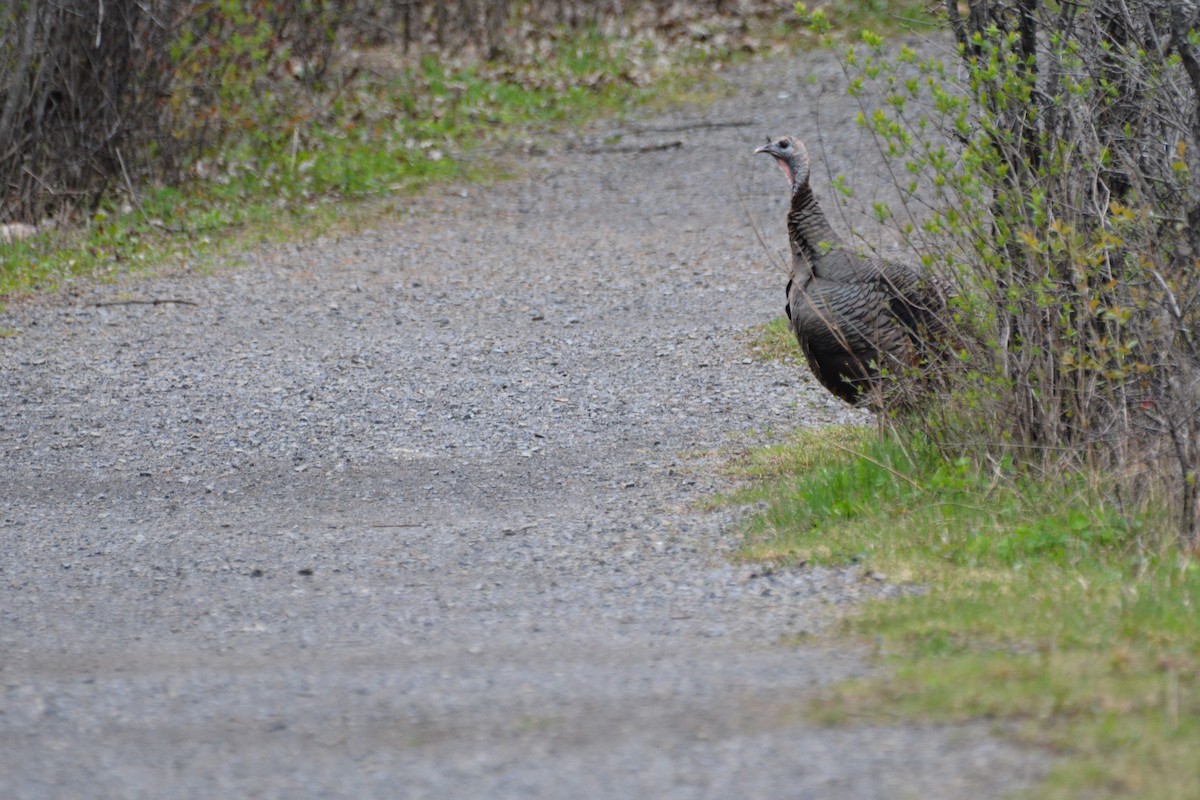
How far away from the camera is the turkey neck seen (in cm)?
752

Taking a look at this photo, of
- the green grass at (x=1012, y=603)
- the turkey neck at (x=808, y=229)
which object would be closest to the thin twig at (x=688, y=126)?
the turkey neck at (x=808, y=229)

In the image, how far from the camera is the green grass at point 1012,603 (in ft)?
13.0

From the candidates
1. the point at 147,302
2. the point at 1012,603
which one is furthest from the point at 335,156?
the point at 1012,603

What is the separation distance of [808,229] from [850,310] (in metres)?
0.52

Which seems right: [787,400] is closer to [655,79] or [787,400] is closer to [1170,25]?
[1170,25]

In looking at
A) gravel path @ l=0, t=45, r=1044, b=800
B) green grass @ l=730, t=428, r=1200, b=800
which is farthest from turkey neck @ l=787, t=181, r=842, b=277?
gravel path @ l=0, t=45, r=1044, b=800

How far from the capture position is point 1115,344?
5707 mm

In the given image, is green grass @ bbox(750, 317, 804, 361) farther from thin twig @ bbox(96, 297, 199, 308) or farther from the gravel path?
thin twig @ bbox(96, 297, 199, 308)

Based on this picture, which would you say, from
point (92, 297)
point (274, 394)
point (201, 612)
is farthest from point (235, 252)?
point (201, 612)

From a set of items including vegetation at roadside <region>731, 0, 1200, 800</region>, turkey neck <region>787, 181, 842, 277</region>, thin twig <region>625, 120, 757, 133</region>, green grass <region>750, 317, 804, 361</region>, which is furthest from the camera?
thin twig <region>625, 120, 757, 133</region>

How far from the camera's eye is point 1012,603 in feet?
16.9

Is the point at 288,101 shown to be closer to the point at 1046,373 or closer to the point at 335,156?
the point at 335,156

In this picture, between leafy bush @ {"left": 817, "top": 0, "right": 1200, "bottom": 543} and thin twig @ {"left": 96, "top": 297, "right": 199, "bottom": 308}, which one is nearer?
leafy bush @ {"left": 817, "top": 0, "right": 1200, "bottom": 543}

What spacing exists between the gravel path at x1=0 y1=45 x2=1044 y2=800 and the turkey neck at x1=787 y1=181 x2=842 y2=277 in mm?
1148
